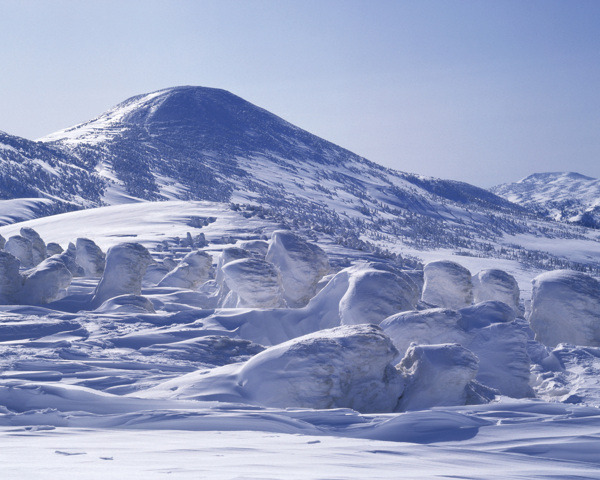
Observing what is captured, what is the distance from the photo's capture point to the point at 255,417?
20.2 ft

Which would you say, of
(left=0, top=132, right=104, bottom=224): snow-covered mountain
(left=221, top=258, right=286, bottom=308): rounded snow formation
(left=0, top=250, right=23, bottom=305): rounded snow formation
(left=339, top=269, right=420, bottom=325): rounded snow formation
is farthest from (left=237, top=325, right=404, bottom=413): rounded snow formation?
(left=0, top=132, right=104, bottom=224): snow-covered mountain

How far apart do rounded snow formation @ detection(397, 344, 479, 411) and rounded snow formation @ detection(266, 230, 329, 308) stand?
867 cm

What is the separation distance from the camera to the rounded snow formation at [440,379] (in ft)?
25.9

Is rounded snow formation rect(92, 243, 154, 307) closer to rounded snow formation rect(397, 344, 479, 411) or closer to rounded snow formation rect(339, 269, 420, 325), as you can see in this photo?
rounded snow formation rect(339, 269, 420, 325)

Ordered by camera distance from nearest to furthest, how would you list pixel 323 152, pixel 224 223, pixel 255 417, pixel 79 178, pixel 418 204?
pixel 255 417 < pixel 224 223 < pixel 79 178 < pixel 418 204 < pixel 323 152

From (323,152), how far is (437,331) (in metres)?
186

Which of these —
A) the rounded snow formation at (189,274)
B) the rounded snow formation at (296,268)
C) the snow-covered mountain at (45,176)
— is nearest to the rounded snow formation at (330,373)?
the rounded snow formation at (296,268)

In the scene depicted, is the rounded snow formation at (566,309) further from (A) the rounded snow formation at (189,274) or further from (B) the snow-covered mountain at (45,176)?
(B) the snow-covered mountain at (45,176)

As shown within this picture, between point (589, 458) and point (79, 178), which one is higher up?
point (79, 178)

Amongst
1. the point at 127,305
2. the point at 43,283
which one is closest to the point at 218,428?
the point at 127,305

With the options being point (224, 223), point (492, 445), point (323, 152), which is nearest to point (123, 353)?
point (492, 445)

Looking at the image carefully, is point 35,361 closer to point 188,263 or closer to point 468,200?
point 188,263

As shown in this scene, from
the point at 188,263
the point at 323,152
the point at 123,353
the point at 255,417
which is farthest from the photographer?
the point at 323,152

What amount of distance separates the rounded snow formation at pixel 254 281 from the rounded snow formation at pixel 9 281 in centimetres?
516
